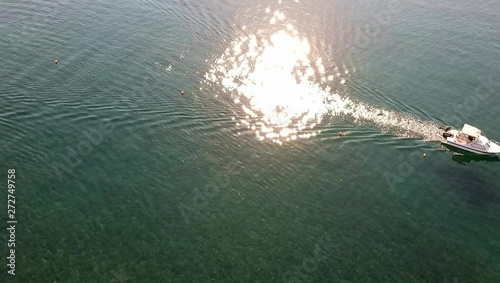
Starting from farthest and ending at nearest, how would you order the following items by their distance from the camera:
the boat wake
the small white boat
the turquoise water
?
the boat wake, the small white boat, the turquoise water

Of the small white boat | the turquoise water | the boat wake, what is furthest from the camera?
the boat wake

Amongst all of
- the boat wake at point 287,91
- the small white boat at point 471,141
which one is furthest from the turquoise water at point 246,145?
the small white boat at point 471,141

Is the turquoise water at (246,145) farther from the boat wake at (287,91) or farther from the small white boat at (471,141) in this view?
the small white boat at (471,141)

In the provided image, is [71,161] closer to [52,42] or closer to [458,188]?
[52,42]

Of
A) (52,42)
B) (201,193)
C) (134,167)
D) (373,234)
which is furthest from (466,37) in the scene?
(52,42)

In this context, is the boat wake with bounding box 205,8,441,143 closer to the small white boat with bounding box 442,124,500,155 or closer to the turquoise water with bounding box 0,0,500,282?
the turquoise water with bounding box 0,0,500,282

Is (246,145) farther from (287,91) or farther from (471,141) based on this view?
(471,141)

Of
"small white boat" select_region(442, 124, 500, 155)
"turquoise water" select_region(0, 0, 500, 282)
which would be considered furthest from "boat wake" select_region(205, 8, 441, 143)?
"small white boat" select_region(442, 124, 500, 155)
